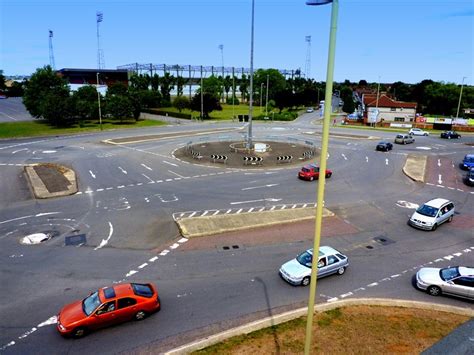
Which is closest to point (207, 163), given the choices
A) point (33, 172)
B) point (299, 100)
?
point (33, 172)

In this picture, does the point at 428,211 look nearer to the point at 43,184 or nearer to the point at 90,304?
the point at 90,304

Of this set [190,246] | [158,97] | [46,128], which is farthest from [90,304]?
[158,97]

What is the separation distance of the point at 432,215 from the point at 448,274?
319 inches

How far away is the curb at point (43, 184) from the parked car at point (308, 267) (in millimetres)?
20980

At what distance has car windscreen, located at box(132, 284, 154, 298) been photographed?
14.4 meters

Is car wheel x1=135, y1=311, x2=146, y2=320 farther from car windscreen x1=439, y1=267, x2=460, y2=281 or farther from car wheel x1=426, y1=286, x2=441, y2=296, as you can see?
car windscreen x1=439, y1=267, x2=460, y2=281

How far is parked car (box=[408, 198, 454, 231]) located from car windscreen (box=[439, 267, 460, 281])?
23.6 ft

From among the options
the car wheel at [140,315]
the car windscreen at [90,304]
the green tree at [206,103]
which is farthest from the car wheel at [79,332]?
the green tree at [206,103]

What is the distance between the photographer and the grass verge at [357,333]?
40.1 ft

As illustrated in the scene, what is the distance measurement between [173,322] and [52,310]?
505cm

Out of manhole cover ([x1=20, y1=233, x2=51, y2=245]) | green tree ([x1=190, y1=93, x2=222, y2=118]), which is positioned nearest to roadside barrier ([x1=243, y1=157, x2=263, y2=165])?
manhole cover ([x1=20, y1=233, x2=51, y2=245])

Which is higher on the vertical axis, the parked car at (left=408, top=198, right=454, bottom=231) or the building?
the building

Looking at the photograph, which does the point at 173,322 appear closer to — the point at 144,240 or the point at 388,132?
the point at 144,240

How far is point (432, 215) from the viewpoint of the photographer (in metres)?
23.7
